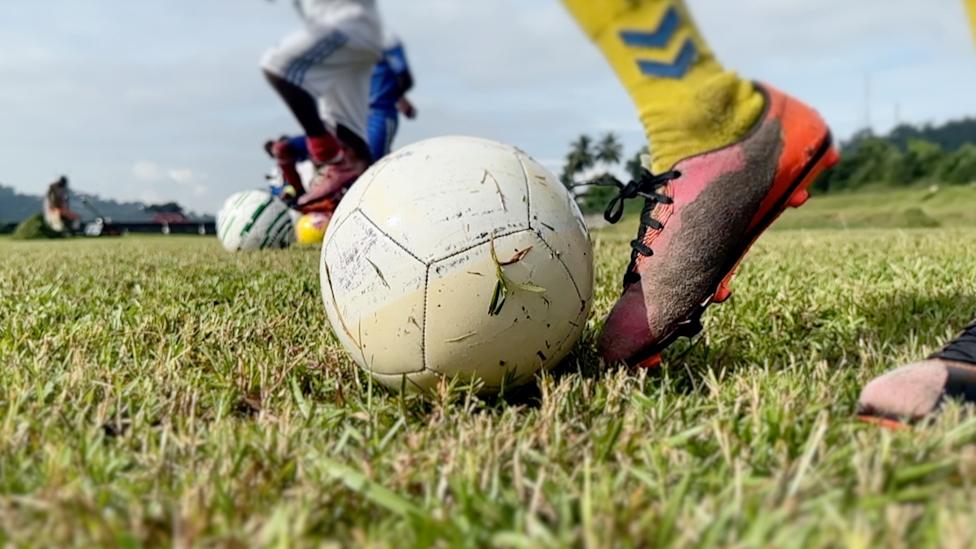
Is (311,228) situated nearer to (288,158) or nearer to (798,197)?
(288,158)

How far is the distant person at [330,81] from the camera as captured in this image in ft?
19.0

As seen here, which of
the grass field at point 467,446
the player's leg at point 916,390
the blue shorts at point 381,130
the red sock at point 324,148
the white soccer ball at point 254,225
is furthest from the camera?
the blue shorts at point 381,130

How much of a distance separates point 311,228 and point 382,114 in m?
1.79

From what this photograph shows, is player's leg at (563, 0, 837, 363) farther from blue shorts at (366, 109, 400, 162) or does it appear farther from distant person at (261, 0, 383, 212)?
blue shorts at (366, 109, 400, 162)

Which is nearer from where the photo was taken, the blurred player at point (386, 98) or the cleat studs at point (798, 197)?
the cleat studs at point (798, 197)

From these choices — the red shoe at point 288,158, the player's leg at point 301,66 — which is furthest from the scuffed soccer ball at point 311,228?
the player's leg at point 301,66

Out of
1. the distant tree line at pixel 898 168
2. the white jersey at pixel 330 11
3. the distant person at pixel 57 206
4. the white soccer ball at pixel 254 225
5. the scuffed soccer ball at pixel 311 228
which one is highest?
the white jersey at pixel 330 11

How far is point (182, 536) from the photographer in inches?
33.6

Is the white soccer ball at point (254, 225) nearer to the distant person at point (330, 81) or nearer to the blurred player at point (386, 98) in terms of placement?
the distant person at point (330, 81)

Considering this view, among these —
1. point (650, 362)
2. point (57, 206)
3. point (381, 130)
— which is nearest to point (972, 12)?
point (650, 362)

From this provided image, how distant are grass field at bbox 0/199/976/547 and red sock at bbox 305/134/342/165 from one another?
4.13 m

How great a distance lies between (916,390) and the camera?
4.42 feet

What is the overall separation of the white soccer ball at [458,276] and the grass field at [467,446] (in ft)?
0.31

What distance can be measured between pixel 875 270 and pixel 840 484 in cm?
290
